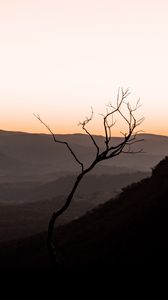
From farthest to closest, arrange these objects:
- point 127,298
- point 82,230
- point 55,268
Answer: point 82,230
point 55,268
point 127,298

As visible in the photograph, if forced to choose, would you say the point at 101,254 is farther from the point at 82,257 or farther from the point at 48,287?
the point at 48,287

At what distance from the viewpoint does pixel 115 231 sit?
117 feet

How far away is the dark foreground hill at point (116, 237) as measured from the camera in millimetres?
29286

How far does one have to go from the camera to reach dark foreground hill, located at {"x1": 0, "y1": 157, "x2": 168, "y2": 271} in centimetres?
2929

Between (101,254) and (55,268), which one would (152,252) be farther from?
(55,268)

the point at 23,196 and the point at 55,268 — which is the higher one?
the point at 55,268

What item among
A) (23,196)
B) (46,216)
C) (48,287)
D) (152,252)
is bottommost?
(23,196)

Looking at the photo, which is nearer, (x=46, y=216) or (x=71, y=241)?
(x=71, y=241)

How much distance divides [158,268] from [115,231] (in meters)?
12.4

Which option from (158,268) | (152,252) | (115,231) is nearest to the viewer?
(158,268)

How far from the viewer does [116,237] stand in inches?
1350

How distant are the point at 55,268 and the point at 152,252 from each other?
9.19 metres

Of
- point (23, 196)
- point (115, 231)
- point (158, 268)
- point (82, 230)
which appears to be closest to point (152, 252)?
point (158, 268)

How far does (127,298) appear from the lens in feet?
61.2
